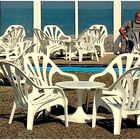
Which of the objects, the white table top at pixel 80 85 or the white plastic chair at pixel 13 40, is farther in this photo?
the white plastic chair at pixel 13 40

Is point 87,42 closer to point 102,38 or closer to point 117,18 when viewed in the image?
point 102,38

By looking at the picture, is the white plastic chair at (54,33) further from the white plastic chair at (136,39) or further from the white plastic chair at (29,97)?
the white plastic chair at (29,97)

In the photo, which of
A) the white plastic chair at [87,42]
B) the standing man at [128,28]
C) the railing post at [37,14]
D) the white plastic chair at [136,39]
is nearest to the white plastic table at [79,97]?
the white plastic chair at [136,39]

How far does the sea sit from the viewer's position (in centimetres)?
1323

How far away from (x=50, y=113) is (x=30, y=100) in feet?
3.09

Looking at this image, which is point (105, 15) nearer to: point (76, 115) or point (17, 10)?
point (17, 10)

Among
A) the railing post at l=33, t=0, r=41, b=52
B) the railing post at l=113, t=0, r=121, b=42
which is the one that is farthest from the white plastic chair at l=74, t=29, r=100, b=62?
the railing post at l=33, t=0, r=41, b=52

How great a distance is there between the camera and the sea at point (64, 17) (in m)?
13.2

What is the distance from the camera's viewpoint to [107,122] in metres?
6.60

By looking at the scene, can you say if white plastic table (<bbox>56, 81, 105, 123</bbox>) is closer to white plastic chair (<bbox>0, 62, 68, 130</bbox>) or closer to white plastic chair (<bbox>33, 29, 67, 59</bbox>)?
white plastic chair (<bbox>0, 62, 68, 130</bbox>)

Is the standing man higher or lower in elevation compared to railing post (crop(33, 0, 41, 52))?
lower

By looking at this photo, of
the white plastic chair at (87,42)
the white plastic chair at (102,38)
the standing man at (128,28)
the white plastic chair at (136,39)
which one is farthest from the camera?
the white plastic chair at (102,38)

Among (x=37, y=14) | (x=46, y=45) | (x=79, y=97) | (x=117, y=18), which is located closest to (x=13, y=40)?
(x=46, y=45)

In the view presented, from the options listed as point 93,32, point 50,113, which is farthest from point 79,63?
point 50,113
